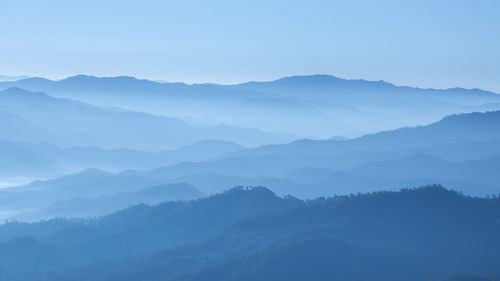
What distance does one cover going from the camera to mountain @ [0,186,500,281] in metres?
93.1

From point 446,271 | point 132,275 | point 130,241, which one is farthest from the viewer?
point 130,241

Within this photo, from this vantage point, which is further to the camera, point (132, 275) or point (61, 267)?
point (61, 267)

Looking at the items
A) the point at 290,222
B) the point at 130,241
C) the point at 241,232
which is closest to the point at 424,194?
the point at 290,222

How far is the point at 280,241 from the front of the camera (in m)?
104

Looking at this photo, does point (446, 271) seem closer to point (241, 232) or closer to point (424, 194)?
point (424, 194)

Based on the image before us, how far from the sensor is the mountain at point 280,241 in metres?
93.1

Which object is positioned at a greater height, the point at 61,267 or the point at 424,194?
the point at 424,194

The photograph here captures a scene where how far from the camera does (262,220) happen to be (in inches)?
4919

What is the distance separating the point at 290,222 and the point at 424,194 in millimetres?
22146

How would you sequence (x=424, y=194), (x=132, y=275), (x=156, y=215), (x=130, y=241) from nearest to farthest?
(x=132, y=275)
(x=424, y=194)
(x=130, y=241)
(x=156, y=215)

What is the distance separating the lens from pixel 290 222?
119938 millimetres

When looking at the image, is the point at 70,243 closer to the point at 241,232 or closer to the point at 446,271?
the point at 241,232

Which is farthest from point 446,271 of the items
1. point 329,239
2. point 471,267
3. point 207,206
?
point 207,206

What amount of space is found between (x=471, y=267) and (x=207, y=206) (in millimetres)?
67075
